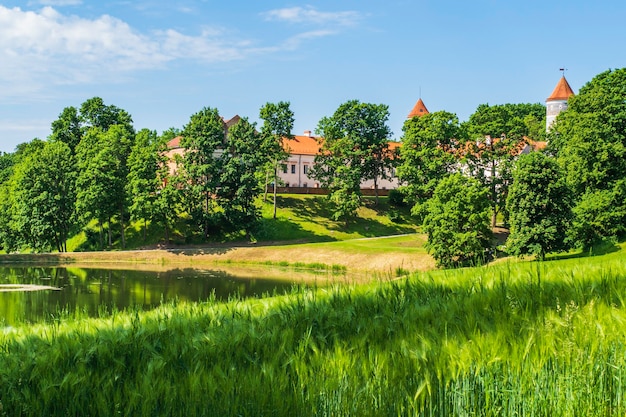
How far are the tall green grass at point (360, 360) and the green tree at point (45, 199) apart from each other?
6917 cm

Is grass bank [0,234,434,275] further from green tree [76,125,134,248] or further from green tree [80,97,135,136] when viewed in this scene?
green tree [80,97,135,136]

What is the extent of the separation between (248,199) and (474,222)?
3252 centimetres

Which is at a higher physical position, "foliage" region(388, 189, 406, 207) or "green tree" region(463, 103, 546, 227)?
"green tree" region(463, 103, 546, 227)

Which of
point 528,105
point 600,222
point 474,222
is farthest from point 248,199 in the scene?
point 528,105

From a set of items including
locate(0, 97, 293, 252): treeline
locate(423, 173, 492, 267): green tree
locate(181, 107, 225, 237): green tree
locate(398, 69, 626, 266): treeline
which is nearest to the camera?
locate(398, 69, 626, 266): treeline

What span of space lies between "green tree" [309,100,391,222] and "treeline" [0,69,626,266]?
185 millimetres

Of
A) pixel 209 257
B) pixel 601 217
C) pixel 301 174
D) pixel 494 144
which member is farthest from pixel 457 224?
pixel 301 174

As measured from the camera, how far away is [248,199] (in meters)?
74.8

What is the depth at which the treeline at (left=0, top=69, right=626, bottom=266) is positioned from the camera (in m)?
53.1

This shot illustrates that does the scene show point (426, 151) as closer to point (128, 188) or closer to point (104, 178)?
point (128, 188)

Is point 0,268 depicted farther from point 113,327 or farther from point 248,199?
point 113,327

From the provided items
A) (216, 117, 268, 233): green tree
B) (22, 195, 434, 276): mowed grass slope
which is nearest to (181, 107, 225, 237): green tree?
(216, 117, 268, 233): green tree

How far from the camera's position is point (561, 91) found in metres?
121

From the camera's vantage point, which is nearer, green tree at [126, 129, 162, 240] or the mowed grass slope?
the mowed grass slope
